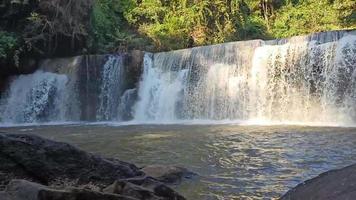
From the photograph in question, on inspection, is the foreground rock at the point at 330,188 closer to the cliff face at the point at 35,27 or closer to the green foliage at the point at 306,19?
the cliff face at the point at 35,27

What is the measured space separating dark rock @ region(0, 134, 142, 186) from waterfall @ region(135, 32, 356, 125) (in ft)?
31.5

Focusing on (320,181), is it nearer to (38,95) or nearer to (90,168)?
(90,168)

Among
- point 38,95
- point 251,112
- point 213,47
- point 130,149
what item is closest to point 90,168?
point 130,149

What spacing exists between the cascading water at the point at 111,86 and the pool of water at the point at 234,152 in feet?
13.3

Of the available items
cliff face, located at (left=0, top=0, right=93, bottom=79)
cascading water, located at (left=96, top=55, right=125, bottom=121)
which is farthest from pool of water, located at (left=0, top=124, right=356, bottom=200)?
cliff face, located at (left=0, top=0, right=93, bottom=79)

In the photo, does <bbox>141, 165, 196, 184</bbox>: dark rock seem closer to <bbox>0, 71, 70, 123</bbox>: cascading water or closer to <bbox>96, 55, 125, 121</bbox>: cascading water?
<bbox>96, 55, 125, 121</bbox>: cascading water

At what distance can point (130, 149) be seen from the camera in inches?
373

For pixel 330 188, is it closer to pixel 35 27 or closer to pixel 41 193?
pixel 41 193

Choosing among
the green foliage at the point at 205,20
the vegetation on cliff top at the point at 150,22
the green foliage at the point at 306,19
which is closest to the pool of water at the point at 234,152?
the vegetation on cliff top at the point at 150,22

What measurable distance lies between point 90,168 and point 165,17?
62.1ft

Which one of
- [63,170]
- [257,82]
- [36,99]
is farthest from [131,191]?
[36,99]

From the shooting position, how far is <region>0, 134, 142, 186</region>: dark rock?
197 inches

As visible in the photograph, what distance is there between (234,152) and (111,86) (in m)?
9.79

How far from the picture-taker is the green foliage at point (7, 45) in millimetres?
17417
